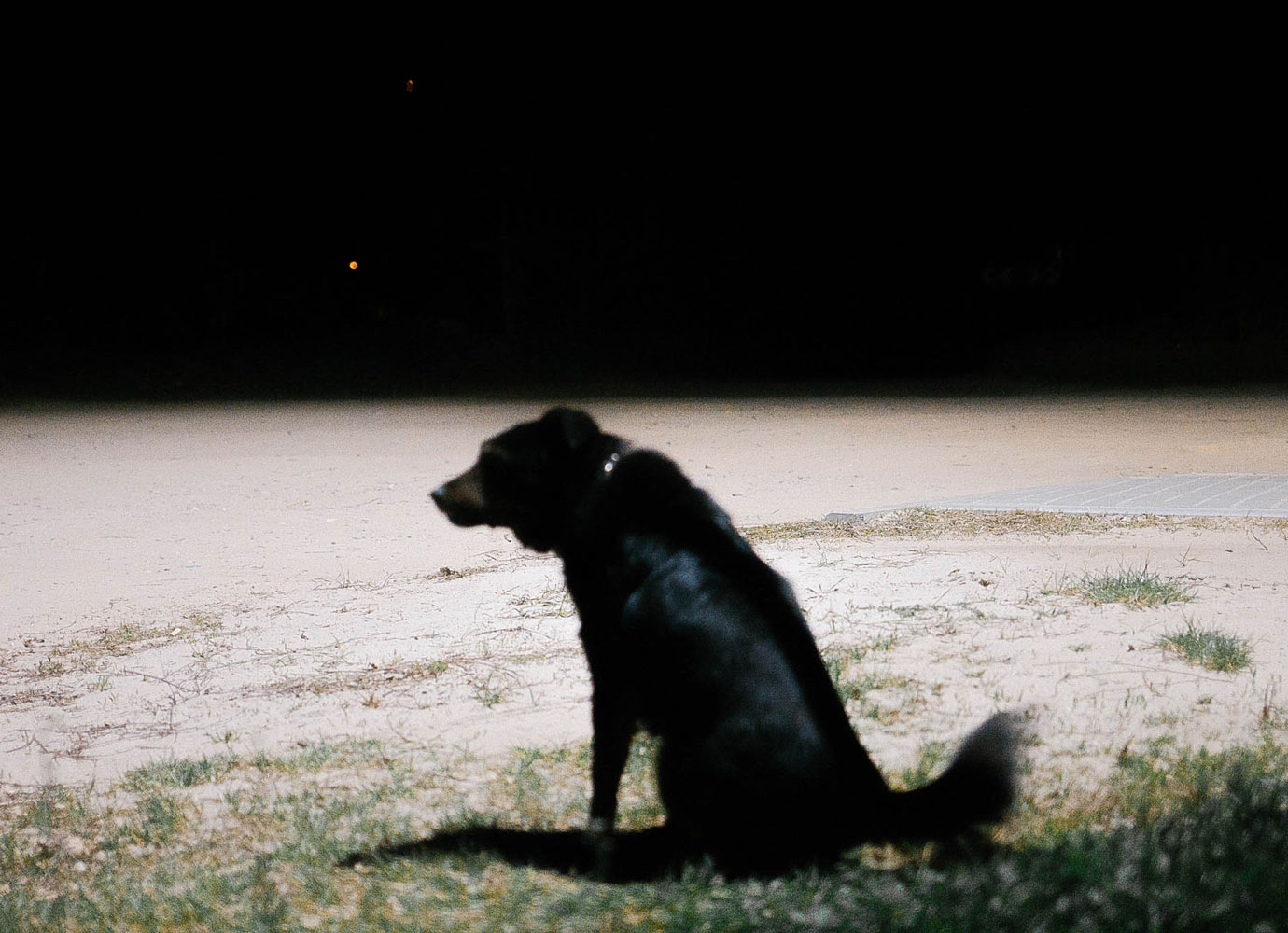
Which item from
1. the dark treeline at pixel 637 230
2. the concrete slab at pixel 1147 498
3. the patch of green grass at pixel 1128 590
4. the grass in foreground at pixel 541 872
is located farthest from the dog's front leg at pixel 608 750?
the dark treeline at pixel 637 230

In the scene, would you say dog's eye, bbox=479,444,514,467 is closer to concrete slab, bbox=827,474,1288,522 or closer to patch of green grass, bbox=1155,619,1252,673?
patch of green grass, bbox=1155,619,1252,673

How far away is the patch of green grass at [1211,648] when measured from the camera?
4.86m

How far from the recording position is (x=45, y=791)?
423 cm

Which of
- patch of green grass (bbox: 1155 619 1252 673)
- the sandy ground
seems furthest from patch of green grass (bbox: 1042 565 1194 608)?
patch of green grass (bbox: 1155 619 1252 673)

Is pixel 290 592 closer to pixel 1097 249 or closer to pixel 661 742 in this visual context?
pixel 661 742

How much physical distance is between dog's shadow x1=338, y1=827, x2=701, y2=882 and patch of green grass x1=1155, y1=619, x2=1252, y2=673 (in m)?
2.42

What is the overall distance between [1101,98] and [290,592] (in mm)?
22122

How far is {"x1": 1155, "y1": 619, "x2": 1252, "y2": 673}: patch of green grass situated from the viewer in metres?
4.86

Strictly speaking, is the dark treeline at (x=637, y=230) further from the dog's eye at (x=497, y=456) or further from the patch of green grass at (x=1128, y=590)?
the dog's eye at (x=497, y=456)

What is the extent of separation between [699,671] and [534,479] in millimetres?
783

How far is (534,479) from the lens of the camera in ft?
12.1

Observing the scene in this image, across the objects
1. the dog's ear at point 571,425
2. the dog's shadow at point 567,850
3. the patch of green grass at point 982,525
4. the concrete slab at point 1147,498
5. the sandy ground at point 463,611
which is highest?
the dog's ear at point 571,425

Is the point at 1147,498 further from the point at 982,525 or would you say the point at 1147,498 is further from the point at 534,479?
the point at 534,479

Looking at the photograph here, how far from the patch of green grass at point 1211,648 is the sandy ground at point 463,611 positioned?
56 millimetres
